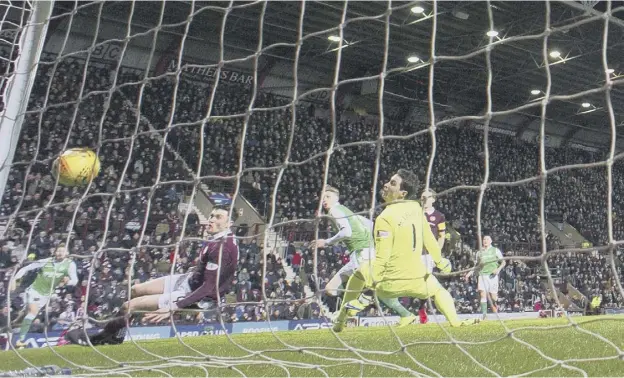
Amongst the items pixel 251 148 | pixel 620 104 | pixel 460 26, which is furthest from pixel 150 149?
pixel 620 104

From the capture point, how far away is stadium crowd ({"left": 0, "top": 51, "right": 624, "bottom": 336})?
920 cm

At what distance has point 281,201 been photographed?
48.9 feet

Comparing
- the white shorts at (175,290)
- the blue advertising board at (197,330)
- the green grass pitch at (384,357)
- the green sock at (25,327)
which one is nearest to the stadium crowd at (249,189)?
the blue advertising board at (197,330)

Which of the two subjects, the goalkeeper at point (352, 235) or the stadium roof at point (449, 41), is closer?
the goalkeeper at point (352, 235)

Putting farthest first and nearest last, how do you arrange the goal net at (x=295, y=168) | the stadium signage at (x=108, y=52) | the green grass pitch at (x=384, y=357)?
the stadium signage at (x=108, y=52) → the goal net at (x=295, y=168) → the green grass pitch at (x=384, y=357)

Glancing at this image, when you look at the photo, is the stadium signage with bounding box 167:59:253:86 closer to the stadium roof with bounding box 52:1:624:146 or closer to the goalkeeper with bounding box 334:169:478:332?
the stadium roof with bounding box 52:1:624:146

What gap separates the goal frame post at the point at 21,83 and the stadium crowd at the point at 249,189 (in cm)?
305

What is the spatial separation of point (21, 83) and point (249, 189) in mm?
12546

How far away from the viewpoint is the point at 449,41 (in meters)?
17.3

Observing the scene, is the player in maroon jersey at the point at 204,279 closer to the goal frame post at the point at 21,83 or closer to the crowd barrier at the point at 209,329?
the goal frame post at the point at 21,83

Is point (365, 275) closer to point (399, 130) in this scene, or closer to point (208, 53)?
point (208, 53)

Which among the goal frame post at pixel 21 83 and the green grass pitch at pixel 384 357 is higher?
the goal frame post at pixel 21 83

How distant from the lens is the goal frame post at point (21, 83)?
340cm

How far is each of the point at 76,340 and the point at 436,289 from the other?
3.03m
